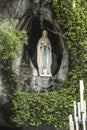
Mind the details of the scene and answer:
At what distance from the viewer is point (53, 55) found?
1054 cm

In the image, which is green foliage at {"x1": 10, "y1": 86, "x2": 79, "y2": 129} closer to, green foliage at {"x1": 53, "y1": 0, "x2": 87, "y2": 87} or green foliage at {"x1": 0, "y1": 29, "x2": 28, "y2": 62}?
green foliage at {"x1": 53, "y1": 0, "x2": 87, "y2": 87}

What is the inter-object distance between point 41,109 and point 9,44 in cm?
184

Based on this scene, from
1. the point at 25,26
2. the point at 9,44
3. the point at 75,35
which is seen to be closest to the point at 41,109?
the point at 9,44

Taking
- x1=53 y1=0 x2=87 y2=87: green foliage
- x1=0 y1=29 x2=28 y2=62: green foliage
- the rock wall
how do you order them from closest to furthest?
x1=0 y1=29 x2=28 y2=62: green foliage
the rock wall
x1=53 y1=0 x2=87 y2=87: green foliage

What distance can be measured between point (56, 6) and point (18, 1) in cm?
103

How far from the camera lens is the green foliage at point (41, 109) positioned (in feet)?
29.8

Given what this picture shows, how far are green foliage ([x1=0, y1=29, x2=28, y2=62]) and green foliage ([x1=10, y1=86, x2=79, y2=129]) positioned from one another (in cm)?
105

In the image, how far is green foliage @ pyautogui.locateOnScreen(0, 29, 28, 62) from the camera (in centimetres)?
849

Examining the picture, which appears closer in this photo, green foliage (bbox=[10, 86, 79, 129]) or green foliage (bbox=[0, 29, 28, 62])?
green foliage (bbox=[0, 29, 28, 62])

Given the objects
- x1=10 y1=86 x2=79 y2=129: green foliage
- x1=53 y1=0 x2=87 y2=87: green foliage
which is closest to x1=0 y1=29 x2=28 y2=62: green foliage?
x1=10 y1=86 x2=79 y2=129: green foliage

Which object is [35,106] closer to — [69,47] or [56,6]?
[69,47]

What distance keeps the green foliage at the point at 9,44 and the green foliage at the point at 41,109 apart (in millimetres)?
1049

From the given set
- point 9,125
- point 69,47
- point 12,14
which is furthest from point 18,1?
point 9,125

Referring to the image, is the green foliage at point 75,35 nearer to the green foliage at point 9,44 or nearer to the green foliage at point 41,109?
the green foliage at point 41,109
